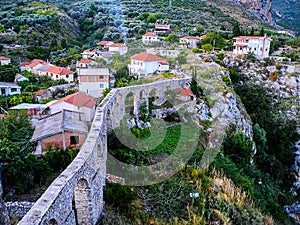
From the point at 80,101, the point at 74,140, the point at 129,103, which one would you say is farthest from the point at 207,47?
the point at 74,140

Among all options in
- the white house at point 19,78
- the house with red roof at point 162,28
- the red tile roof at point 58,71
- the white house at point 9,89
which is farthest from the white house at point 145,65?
the house with red roof at point 162,28

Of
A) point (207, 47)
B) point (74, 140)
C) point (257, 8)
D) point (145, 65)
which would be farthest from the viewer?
point (257, 8)

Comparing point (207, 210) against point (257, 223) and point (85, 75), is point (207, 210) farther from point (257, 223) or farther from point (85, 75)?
point (85, 75)

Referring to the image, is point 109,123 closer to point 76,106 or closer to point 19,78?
point 76,106

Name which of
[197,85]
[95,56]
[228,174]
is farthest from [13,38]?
[228,174]

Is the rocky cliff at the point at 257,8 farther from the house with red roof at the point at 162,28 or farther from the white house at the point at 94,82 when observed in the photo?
the white house at the point at 94,82

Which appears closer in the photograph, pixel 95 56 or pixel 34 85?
pixel 34 85
